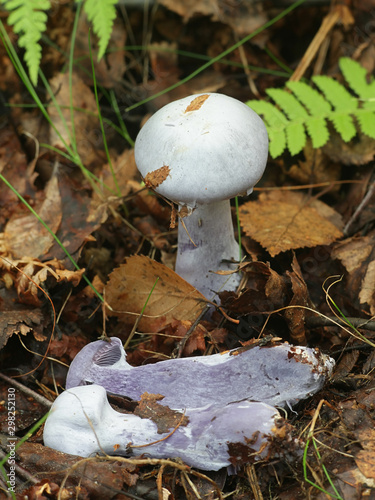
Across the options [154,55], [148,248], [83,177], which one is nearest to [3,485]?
[148,248]

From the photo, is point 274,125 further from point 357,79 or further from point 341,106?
point 357,79

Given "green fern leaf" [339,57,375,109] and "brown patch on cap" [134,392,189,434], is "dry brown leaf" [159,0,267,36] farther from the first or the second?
"brown patch on cap" [134,392,189,434]

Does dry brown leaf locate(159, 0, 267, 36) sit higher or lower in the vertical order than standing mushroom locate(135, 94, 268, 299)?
higher

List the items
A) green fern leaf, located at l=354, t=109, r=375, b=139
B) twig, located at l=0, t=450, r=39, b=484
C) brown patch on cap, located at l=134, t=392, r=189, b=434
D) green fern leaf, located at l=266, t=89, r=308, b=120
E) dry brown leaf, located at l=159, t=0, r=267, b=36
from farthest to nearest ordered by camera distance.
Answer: dry brown leaf, located at l=159, t=0, r=267, b=36
green fern leaf, located at l=266, t=89, r=308, b=120
green fern leaf, located at l=354, t=109, r=375, b=139
brown patch on cap, located at l=134, t=392, r=189, b=434
twig, located at l=0, t=450, r=39, b=484

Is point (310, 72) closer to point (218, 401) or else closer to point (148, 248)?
point (148, 248)

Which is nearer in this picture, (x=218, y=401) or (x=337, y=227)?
(x=218, y=401)

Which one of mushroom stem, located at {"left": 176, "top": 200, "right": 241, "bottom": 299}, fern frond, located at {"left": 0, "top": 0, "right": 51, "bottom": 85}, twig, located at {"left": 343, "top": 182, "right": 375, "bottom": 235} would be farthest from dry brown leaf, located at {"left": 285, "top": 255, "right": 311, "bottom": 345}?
fern frond, located at {"left": 0, "top": 0, "right": 51, "bottom": 85}
